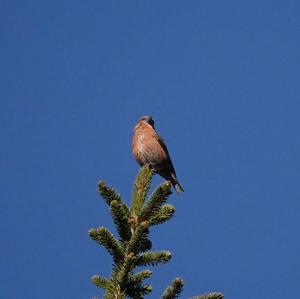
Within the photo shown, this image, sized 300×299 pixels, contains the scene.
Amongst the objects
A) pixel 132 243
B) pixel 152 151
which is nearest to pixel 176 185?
pixel 152 151

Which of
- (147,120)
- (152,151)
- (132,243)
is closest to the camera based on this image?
(132,243)

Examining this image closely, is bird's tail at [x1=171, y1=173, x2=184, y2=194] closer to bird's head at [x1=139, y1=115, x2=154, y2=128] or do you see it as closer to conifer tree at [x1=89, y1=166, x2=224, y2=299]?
bird's head at [x1=139, y1=115, x2=154, y2=128]

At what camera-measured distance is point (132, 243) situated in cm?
332

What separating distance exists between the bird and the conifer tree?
17.2ft

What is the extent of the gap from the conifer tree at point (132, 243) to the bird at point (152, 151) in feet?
17.2

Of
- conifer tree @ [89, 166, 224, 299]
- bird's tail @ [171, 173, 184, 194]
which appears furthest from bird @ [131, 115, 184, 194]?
conifer tree @ [89, 166, 224, 299]

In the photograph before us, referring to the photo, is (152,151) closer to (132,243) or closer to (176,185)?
(176,185)

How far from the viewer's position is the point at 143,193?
3912 millimetres

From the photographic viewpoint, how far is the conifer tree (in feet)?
10.1

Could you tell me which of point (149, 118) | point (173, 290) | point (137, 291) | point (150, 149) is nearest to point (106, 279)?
point (137, 291)

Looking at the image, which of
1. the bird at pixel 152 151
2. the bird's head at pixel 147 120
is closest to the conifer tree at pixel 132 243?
the bird at pixel 152 151

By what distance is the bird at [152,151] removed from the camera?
9.25m

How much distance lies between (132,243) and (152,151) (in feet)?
19.7

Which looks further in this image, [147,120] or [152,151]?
[147,120]
